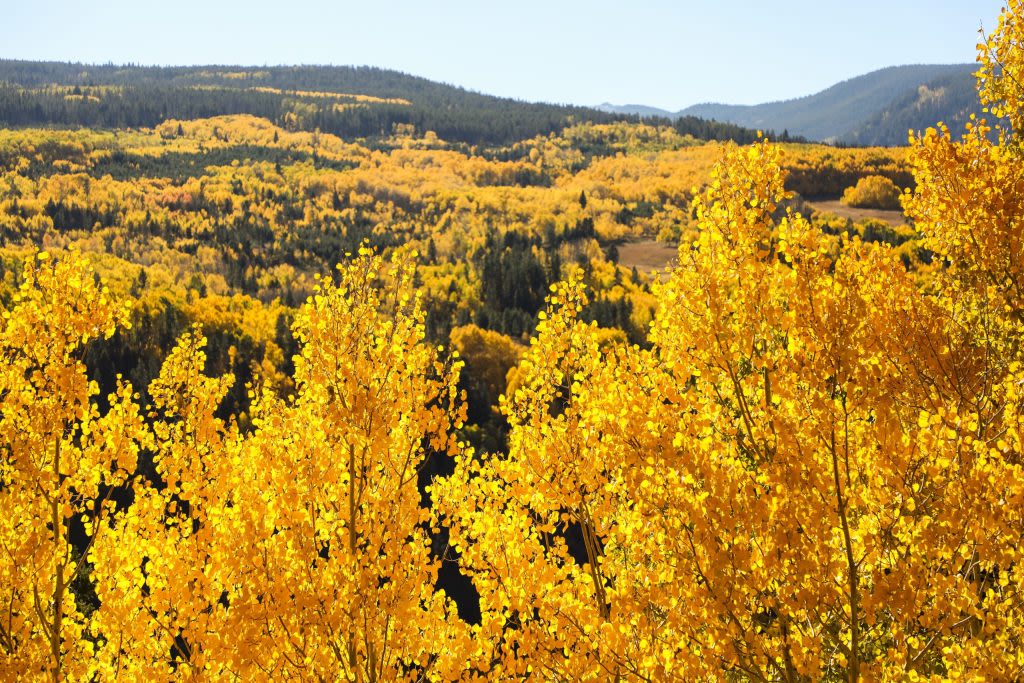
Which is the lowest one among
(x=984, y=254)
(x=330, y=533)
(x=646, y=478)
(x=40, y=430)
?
(x=330, y=533)

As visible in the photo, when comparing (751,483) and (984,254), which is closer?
(751,483)

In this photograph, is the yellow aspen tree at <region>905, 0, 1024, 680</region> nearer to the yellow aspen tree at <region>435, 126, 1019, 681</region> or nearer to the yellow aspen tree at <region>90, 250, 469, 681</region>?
the yellow aspen tree at <region>435, 126, 1019, 681</region>

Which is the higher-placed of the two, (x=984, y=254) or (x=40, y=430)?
(x=984, y=254)

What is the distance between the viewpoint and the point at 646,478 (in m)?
6.08

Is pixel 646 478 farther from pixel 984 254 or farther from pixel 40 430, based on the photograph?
pixel 40 430

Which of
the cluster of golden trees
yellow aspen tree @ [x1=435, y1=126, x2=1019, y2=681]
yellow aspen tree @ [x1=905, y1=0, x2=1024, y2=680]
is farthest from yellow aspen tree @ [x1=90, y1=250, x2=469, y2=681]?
yellow aspen tree @ [x1=905, y1=0, x2=1024, y2=680]

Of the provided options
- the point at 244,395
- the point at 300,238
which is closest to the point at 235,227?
the point at 300,238

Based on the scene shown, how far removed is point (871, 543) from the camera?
5508 mm

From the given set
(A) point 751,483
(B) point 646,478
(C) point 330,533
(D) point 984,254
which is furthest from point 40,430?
(D) point 984,254

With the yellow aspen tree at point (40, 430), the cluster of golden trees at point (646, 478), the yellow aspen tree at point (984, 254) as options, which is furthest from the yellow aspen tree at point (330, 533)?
the yellow aspen tree at point (984, 254)

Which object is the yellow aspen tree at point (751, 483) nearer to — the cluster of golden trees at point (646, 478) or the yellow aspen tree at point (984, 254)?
the cluster of golden trees at point (646, 478)

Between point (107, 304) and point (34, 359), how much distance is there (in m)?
0.97

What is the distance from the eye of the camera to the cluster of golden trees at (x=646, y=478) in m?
5.79

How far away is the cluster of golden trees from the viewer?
5.79m
